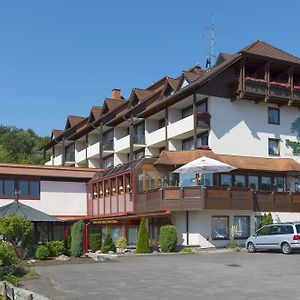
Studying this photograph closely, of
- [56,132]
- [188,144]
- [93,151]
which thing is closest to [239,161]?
[188,144]

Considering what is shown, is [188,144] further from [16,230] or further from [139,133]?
[16,230]

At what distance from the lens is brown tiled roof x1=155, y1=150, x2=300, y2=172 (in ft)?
115

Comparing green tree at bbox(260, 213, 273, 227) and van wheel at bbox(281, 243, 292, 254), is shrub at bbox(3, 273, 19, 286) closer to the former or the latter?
van wheel at bbox(281, 243, 292, 254)

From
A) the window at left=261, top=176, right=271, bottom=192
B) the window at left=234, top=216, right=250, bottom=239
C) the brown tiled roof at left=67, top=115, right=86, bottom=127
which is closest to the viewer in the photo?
the window at left=234, top=216, right=250, bottom=239

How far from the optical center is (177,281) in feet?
53.2

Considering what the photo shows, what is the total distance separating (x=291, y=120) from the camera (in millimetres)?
40219

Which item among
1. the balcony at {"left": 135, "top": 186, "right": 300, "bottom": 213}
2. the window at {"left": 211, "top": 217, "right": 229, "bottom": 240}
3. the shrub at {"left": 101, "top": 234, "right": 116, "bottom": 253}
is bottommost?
the shrub at {"left": 101, "top": 234, "right": 116, "bottom": 253}

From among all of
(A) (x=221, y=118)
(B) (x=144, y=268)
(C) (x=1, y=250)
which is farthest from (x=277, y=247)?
(C) (x=1, y=250)

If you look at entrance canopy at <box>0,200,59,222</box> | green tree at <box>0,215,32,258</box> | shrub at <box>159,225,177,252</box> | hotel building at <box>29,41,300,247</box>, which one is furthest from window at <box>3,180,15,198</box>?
green tree at <box>0,215,32,258</box>

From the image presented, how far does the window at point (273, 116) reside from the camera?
3934 cm

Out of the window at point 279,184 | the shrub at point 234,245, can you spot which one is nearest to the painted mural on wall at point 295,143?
the window at point 279,184

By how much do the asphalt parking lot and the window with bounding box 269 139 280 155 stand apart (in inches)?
651

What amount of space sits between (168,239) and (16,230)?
30.4 ft

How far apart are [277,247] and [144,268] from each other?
951 centimetres
